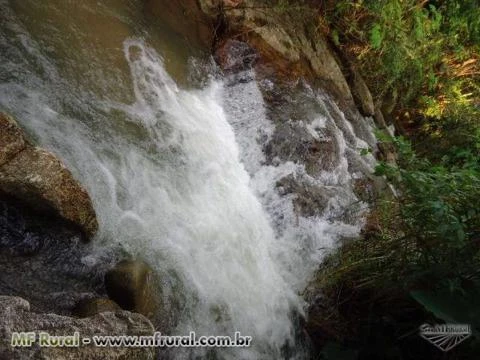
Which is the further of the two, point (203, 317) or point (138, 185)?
point (138, 185)

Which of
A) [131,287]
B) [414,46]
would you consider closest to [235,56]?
[414,46]

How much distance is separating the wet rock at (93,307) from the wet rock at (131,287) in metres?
0.14

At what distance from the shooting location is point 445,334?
2518 millimetres

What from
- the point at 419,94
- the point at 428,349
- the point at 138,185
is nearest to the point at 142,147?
the point at 138,185

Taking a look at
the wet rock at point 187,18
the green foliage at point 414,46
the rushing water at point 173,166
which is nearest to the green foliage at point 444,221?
the rushing water at point 173,166

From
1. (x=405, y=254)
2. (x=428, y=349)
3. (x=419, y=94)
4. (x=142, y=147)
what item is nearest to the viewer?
(x=428, y=349)

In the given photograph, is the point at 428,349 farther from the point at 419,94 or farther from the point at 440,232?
the point at 419,94

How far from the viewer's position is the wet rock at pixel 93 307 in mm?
2299

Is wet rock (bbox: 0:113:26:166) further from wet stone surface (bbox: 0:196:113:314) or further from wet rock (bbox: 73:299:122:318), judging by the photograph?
wet rock (bbox: 73:299:122:318)

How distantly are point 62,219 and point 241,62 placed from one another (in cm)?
375

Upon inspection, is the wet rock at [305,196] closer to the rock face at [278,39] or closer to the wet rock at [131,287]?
the rock face at [278,39]

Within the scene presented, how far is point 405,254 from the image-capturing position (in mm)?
3061

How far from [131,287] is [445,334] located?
197cm

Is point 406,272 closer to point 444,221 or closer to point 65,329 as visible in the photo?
point 444,221
